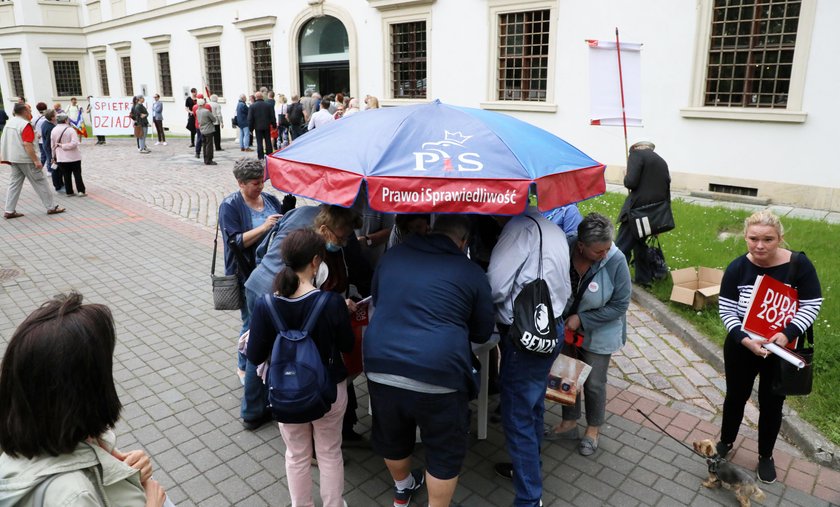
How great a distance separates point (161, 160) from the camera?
19.0 meters

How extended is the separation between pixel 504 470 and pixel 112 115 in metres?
21.3

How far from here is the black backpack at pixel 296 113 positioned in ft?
60.6

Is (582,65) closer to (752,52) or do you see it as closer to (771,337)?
(752,52)

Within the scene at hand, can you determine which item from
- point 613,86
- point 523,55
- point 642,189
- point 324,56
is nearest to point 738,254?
point 642,189

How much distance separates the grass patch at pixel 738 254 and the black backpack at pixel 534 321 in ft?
8.09

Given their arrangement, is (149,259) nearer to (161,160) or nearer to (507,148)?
(507,148)

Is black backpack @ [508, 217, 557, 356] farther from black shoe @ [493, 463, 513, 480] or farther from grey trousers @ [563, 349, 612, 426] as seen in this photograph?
black shoe @ [493, 463, 513, 480]

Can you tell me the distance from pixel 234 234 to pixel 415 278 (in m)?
2.03

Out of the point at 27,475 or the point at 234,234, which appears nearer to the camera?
the point at 27,475

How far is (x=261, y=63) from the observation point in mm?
24266

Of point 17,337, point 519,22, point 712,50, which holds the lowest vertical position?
point 17,337

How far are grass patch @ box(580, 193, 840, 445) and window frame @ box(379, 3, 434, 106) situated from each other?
8116 mm

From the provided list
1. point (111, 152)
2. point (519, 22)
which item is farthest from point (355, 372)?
point (111, 152)

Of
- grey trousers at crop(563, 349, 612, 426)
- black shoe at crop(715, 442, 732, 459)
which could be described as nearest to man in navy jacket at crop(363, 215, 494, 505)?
grey trousers at crop(563, 349, 612, 426)
